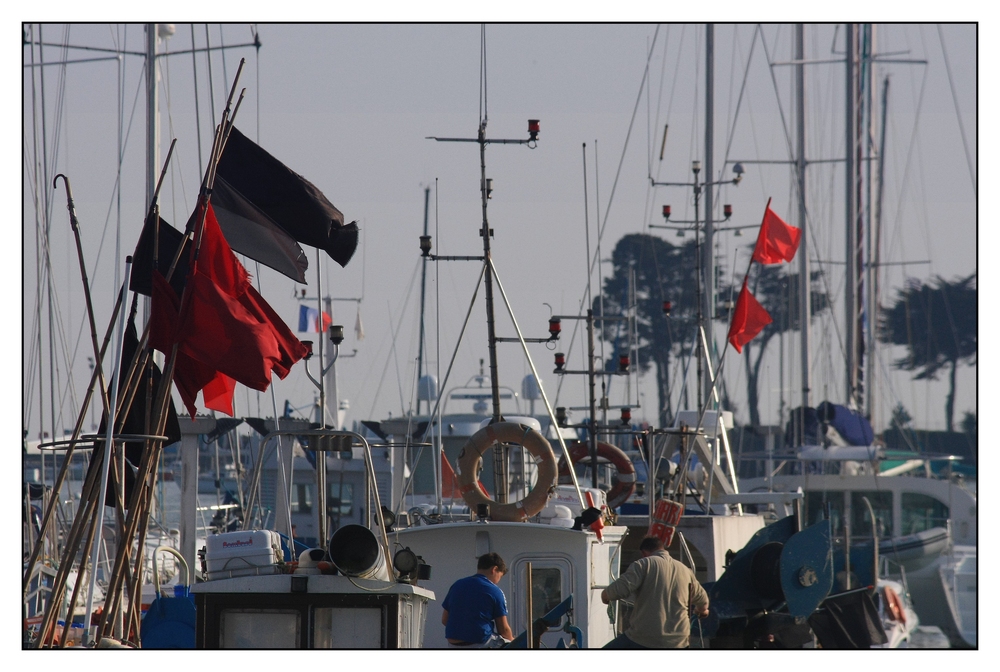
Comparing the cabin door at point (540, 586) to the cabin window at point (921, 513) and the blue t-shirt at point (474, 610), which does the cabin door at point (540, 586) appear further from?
the cabin window at point (921, 513)

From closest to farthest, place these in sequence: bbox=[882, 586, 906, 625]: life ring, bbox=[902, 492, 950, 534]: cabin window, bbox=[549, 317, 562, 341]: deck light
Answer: bbox=[549, 317, 562, 341]: deck light < bbox=[882, 586, 906, 625]: life ring < bbox=[902, 492, 950, 534]: cabin window

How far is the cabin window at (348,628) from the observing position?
9.22 metres

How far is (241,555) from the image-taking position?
373 inches

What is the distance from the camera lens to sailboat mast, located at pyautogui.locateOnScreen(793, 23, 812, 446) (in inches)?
993

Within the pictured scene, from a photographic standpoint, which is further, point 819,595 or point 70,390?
point 70,390

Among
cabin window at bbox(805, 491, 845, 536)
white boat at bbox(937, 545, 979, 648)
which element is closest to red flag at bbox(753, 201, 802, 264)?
cabin window at bbox(805, 491, 845, 536)

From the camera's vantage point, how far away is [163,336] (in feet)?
31.0

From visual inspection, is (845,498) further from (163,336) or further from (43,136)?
(163,336)

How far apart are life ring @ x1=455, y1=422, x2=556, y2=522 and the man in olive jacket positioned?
378cm

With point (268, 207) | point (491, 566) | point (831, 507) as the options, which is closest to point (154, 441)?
point (268, 207)

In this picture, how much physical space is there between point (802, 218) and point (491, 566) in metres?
17.6

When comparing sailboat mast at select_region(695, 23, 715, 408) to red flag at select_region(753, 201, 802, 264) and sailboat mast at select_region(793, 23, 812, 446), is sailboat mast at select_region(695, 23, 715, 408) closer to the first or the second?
red flag at select_region(753, 201, 802, 264)

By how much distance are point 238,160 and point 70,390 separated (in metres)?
9.59

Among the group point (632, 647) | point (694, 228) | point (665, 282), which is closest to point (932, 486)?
point (694, 228)
